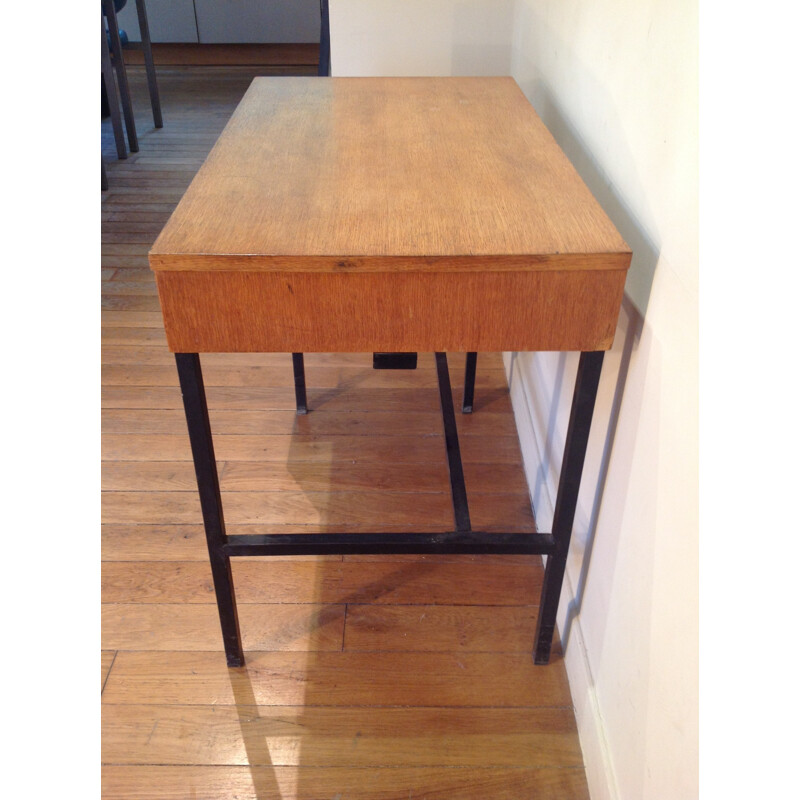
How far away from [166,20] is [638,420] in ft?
17.8

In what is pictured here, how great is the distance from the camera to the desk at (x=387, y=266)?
A: 84cm

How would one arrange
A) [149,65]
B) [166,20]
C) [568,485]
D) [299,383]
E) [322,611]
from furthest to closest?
[166,20], [149,65], [299,383], [322,611], [568,485]

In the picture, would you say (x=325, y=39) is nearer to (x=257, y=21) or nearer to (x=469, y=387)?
(x=469, y=387)

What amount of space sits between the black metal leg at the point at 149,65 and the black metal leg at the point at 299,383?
9.07ft

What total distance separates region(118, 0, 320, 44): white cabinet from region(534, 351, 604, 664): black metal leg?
200 inches

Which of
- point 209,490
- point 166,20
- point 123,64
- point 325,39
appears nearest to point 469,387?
point 209,490

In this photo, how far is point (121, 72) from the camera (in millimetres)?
3732

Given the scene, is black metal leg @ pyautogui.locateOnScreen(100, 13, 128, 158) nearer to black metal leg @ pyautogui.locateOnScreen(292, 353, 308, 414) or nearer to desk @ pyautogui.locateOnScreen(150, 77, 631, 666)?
black metal leg @ pyautogui.locateOnScreen(292, 353, 308, 414)

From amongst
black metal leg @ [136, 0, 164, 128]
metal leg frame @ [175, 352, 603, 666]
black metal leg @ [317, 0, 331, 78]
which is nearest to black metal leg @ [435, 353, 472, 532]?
metal leg frame @ [175, 352, 603, 666]

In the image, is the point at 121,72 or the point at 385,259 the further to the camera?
the point at 121,72

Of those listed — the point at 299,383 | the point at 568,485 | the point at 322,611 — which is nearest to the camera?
the point at 568,485

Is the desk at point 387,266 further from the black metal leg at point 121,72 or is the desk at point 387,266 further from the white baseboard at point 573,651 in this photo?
the black metal leg at point 121,72

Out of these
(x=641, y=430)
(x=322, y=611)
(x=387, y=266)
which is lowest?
(x=322, y=611)

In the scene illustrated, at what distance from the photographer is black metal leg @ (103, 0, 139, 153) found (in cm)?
355
